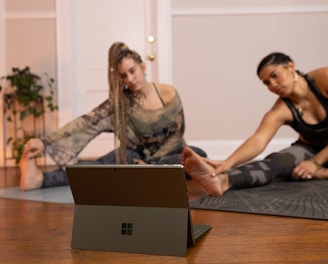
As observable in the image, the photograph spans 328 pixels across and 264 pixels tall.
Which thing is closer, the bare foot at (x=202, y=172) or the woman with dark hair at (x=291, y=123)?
the bare foot at (x=202, y=172)

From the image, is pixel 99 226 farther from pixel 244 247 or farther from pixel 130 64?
pixel 130 64

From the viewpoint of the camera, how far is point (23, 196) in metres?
1.85

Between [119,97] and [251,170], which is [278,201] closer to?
[251,170]

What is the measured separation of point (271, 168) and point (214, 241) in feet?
2.96

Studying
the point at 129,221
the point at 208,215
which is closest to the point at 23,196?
the point at 208,215

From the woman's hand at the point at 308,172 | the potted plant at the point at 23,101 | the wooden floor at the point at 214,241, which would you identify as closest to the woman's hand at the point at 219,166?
the wooden floor at the point at 214,241

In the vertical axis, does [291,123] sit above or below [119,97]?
below

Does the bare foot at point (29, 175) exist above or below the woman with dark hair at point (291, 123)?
below

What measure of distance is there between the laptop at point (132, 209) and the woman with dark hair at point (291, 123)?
81 cm

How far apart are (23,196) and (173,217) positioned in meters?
1.12

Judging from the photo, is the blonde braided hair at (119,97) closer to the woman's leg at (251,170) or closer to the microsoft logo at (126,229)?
the woman's leg at (251,170)

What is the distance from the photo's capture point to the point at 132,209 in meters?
0.96

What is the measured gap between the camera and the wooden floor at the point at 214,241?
92cm

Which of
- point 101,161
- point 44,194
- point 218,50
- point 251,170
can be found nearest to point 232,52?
point 218,50
